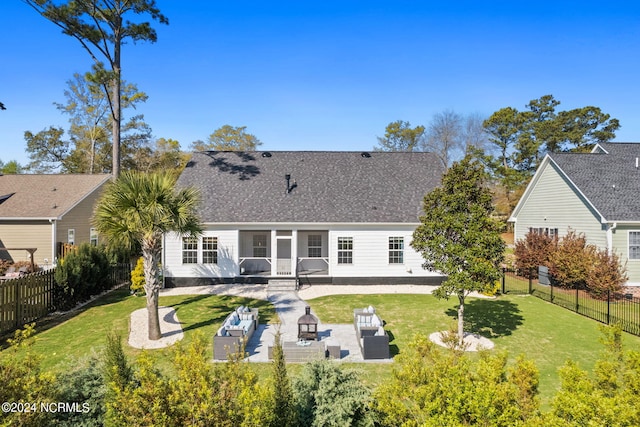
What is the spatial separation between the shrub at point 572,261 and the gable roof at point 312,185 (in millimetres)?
7804

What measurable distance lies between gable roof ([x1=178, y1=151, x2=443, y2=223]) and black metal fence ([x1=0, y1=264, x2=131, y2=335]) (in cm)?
775

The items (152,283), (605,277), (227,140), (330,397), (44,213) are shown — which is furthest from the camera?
(227,140)

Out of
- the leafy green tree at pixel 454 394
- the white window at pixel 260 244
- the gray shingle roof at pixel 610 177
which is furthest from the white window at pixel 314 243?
the leafy green tree at pixel 454 394

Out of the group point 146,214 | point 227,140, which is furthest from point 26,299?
point 227,140

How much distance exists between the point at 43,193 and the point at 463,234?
29800 millimetres

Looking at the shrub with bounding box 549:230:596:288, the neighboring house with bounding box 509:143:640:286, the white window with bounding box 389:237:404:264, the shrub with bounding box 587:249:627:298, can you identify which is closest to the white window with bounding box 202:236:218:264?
the white window with bounding box 389:237:404:264

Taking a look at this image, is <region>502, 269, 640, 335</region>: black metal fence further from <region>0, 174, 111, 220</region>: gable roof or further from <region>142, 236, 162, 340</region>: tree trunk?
<region>0, 174, 111, 220</region>: gable roof

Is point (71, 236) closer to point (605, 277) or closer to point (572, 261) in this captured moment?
point (572, 261)

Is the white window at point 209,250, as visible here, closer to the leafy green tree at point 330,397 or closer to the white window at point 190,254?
the white window at point 190,254

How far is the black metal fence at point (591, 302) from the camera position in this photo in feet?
42.3

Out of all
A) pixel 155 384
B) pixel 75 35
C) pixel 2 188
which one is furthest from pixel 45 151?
pixel 155 384

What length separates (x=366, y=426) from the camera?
5.24m

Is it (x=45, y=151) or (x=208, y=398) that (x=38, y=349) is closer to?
(x=208, y=398)

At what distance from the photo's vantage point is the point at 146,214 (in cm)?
1067
